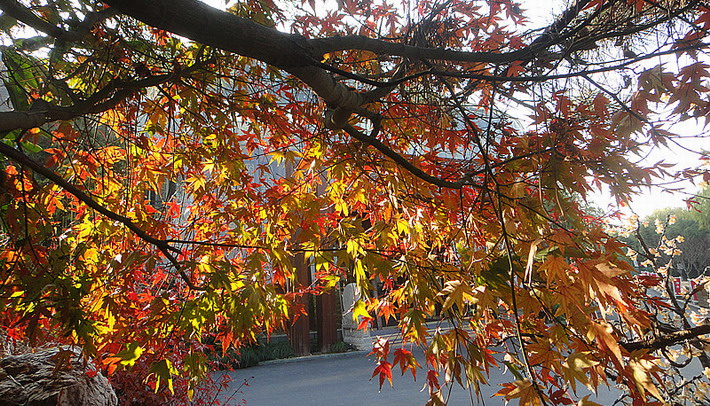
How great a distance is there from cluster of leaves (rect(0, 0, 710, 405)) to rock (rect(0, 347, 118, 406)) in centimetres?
43

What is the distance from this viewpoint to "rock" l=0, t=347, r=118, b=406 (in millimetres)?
2201

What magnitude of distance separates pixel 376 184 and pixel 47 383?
2.23 metres

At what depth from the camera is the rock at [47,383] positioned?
7.22 feet

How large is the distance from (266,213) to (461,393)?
4.41 metres

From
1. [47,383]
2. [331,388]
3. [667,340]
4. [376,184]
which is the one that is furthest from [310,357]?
[667,340]

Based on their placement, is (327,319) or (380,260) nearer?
(380,260)

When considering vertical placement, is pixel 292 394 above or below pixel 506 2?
below

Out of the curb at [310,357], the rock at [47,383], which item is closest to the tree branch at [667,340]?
the rock at [47,383]

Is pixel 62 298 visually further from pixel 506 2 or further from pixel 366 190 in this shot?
pixel 506 2

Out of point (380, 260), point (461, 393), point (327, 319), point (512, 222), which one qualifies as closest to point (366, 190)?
point (380, 260)

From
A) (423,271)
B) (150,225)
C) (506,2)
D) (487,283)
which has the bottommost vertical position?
(487,283)

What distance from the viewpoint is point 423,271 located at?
6.31 ft

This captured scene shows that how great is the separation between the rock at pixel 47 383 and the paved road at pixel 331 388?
2.09m

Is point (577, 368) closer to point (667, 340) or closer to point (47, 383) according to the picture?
point (667, 340)
